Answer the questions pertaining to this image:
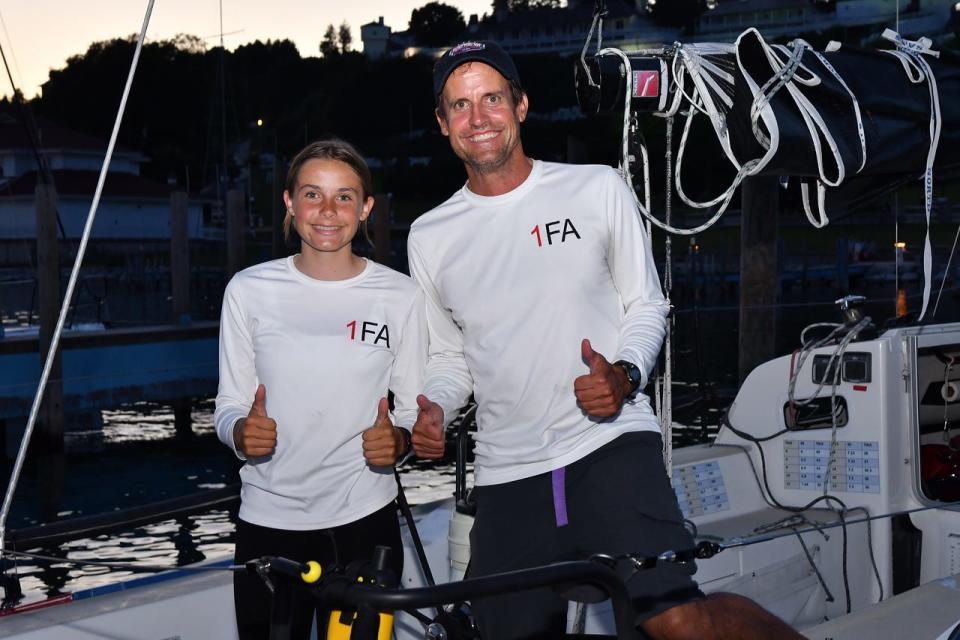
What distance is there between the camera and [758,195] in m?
12.6

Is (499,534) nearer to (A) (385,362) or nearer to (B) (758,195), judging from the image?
(A) (385,362)

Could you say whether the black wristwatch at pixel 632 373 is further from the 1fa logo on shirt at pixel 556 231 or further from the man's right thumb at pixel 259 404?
the man's right thumb at pixel 259 404

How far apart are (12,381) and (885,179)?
13.8 m

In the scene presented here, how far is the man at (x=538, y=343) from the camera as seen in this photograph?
2762 millimetres

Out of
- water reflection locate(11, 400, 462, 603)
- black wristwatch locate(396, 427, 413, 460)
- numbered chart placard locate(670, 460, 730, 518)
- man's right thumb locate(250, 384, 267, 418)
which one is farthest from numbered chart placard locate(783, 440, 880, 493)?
water reflection locate(11, 400, 462, 603)

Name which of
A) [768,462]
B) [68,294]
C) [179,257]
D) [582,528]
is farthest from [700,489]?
[179,257]

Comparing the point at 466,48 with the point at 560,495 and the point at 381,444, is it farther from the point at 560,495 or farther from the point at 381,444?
the point at 560,495

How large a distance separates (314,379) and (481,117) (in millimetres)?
747

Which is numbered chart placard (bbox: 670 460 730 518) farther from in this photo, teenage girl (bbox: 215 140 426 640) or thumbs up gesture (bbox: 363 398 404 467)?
thumbs up gesture (bbox: 363 398 404 467)

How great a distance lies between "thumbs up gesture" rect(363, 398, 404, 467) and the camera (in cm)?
281

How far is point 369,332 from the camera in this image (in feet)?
9.79

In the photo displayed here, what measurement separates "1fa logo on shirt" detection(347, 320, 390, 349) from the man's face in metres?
0.45

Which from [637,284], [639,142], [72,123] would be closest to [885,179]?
[639,142]

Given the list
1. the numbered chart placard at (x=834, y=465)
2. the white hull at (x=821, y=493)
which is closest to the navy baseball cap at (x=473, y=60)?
the white hull at (x=821, y=493)
